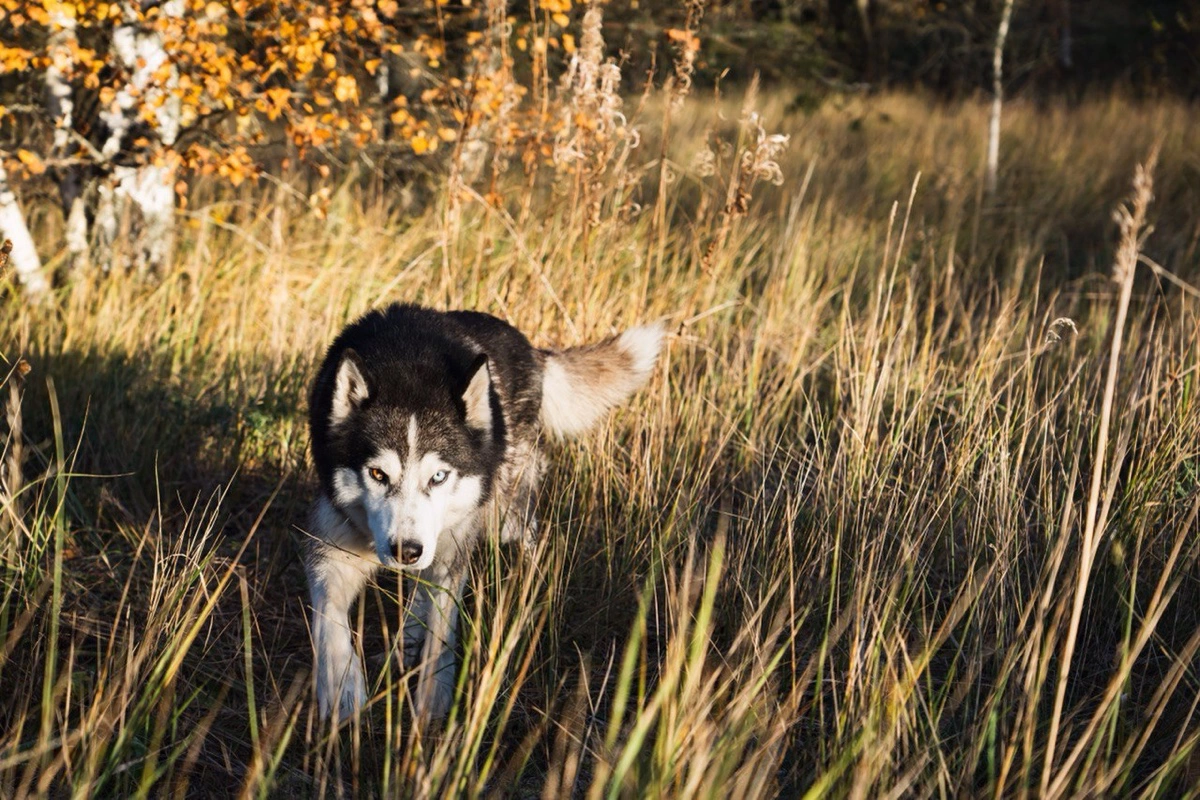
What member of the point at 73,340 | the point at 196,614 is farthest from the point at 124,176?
the point at 196,614

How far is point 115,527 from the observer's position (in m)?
4.09

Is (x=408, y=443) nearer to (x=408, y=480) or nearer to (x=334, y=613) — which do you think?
(x=408, y=480)

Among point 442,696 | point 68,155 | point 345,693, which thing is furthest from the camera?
point 68,155

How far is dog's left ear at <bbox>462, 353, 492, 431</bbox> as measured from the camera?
10.9 feet

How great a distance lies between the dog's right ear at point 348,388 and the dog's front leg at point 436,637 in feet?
1.90

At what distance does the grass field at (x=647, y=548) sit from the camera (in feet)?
7.95

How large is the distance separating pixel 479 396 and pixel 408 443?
28cm

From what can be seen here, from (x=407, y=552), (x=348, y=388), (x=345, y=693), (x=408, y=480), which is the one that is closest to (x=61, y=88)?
(x=348, y=388)

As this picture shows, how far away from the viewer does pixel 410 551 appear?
3004 mm

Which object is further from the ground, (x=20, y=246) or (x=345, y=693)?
(x=20, y=246)

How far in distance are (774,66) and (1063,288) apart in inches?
128

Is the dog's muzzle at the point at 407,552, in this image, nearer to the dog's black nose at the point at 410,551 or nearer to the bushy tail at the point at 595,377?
the dog's black nose at the point at 410,551

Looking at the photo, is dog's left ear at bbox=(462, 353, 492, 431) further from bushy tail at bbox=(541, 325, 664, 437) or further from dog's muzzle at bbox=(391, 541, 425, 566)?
bushy tail at bbox=(541, 325, 664, 437)

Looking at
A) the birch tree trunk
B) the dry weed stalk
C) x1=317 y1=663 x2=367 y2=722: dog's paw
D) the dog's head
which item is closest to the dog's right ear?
the dog's head
